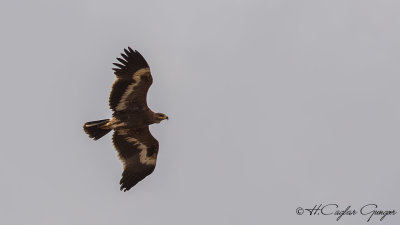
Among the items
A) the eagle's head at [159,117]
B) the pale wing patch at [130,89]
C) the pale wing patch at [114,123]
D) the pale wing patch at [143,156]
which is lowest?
the pale wing patch at [143,156]

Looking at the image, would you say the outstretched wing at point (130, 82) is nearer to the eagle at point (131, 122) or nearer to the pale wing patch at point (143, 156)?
the eagle at point (131, 122)

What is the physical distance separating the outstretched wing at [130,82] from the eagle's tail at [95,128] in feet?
2.10

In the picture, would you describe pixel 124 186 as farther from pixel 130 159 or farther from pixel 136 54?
pixel 136 54

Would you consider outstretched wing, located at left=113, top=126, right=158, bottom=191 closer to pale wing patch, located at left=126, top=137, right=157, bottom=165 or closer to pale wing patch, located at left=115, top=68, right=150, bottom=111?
pale wing patch, located at left=126, top=137, right=157, bottom=165

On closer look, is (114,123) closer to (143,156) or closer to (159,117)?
(159,117)

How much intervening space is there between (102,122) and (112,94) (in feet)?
3.34

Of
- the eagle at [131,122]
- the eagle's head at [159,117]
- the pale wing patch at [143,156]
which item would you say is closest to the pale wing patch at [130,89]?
the eagle at [131,122]

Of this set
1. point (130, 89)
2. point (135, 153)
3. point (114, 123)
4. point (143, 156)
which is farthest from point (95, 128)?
point (143, 156)

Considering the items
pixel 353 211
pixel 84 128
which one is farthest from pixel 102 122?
pixel 353 211

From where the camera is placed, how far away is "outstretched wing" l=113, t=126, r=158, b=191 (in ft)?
120

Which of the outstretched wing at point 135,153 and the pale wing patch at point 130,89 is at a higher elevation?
the pale wing patch at point 130,89

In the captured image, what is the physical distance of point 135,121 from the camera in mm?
36094

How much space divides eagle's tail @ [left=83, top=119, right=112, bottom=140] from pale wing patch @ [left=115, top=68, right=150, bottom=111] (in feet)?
2.24

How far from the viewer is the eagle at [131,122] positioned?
116ft
